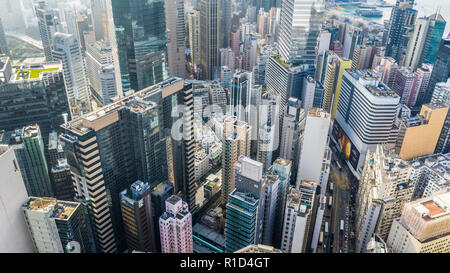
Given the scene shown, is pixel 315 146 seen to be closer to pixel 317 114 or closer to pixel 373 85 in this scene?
pixel 317 114

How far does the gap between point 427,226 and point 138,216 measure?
2276 cm

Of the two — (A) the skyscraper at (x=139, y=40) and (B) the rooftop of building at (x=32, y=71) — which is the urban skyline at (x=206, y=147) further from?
(B) the rooftop of building at (x=32, y=71)

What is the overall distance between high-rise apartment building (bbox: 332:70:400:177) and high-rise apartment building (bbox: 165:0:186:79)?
106ft

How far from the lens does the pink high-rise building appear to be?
91.1 feet

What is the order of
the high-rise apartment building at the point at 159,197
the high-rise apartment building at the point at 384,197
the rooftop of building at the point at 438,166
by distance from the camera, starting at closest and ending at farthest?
the high-rise apartment building at the point at 384,197 → the high-rise apartment building at the point at 159,197 → the rooftop of building at the point at 438,166

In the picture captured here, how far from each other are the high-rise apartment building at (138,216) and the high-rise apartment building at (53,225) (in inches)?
187

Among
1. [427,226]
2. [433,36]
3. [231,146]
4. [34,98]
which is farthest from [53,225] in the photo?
[433,36]

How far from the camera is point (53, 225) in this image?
18.0m

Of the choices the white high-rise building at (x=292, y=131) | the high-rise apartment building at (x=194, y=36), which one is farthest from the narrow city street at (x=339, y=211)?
the high-rise apartment building at (x=194, y=36)

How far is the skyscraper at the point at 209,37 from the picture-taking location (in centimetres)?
6988

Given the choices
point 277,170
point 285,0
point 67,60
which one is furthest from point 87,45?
point 277,170

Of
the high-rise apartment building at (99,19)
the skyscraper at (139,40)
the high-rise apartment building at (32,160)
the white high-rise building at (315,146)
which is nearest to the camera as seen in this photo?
the high-rise apartment building at (32,160)
